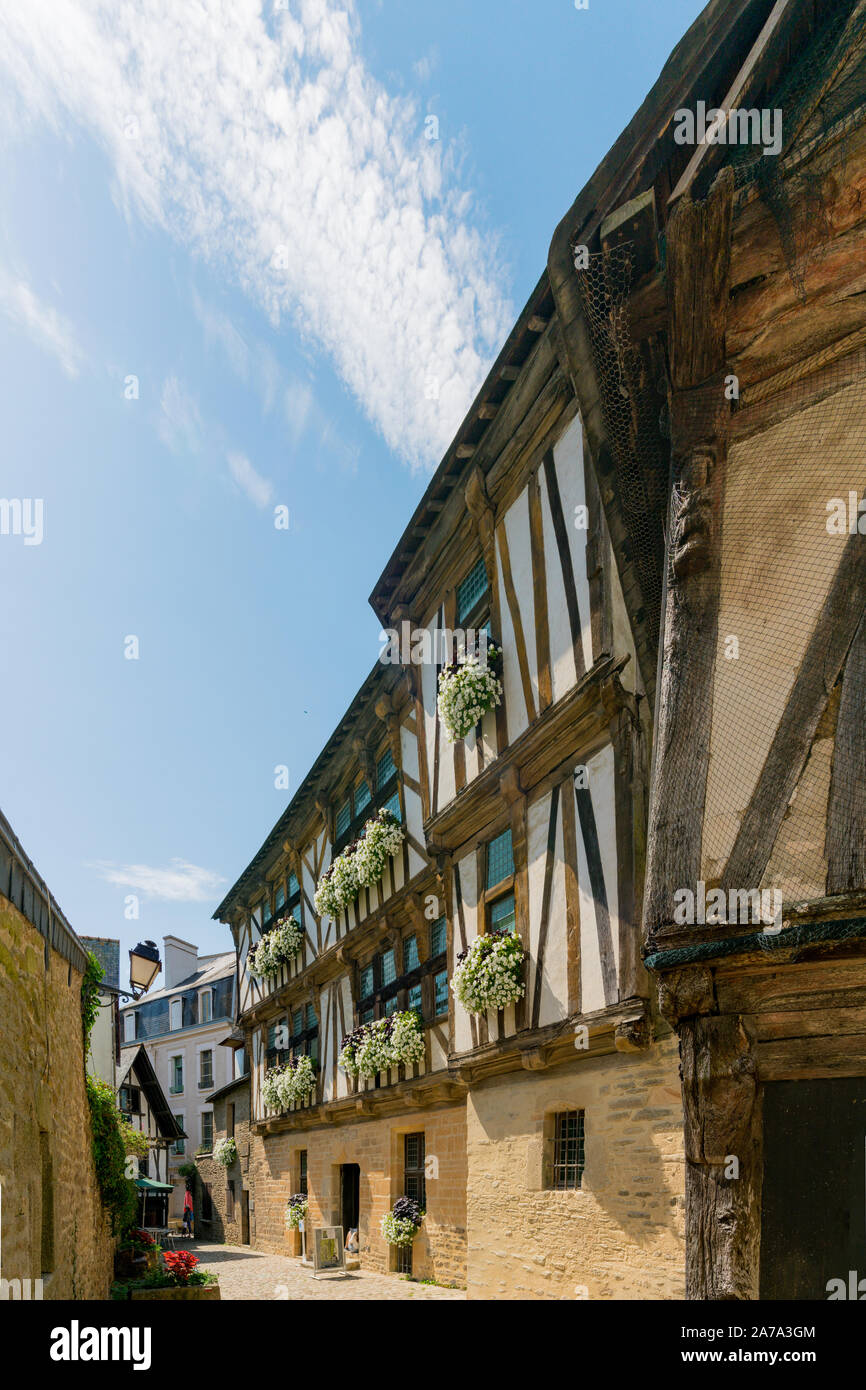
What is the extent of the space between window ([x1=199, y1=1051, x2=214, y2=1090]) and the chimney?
4313 mm

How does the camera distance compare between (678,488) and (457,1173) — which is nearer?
(678,488)

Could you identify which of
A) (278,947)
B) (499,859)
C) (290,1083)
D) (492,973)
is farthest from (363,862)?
(278,947)

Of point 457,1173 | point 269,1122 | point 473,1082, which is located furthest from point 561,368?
point 269,1122

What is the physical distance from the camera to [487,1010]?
9.98 m

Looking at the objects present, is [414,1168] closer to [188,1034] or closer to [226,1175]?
[226,1175]

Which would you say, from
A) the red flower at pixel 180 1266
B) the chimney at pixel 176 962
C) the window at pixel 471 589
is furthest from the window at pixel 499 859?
the chimney at pixel 176 962

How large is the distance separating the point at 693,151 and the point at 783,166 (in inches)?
26.9

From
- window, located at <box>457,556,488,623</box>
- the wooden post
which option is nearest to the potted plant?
window, located at <box>457,556,488,623</box>

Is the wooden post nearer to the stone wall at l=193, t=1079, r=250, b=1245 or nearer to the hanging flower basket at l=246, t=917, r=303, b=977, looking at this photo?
the hanging flower basket at l=246, t=917, r=303, b=977

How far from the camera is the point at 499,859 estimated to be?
1044 cm

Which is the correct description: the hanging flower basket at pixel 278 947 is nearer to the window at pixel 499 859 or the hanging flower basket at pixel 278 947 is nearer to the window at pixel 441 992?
the window at pixel 441 992

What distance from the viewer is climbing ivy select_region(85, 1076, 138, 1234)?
11.8 metres

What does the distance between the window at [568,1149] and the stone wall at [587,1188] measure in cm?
9

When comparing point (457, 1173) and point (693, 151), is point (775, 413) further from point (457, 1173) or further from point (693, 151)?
point (457, 1173)
